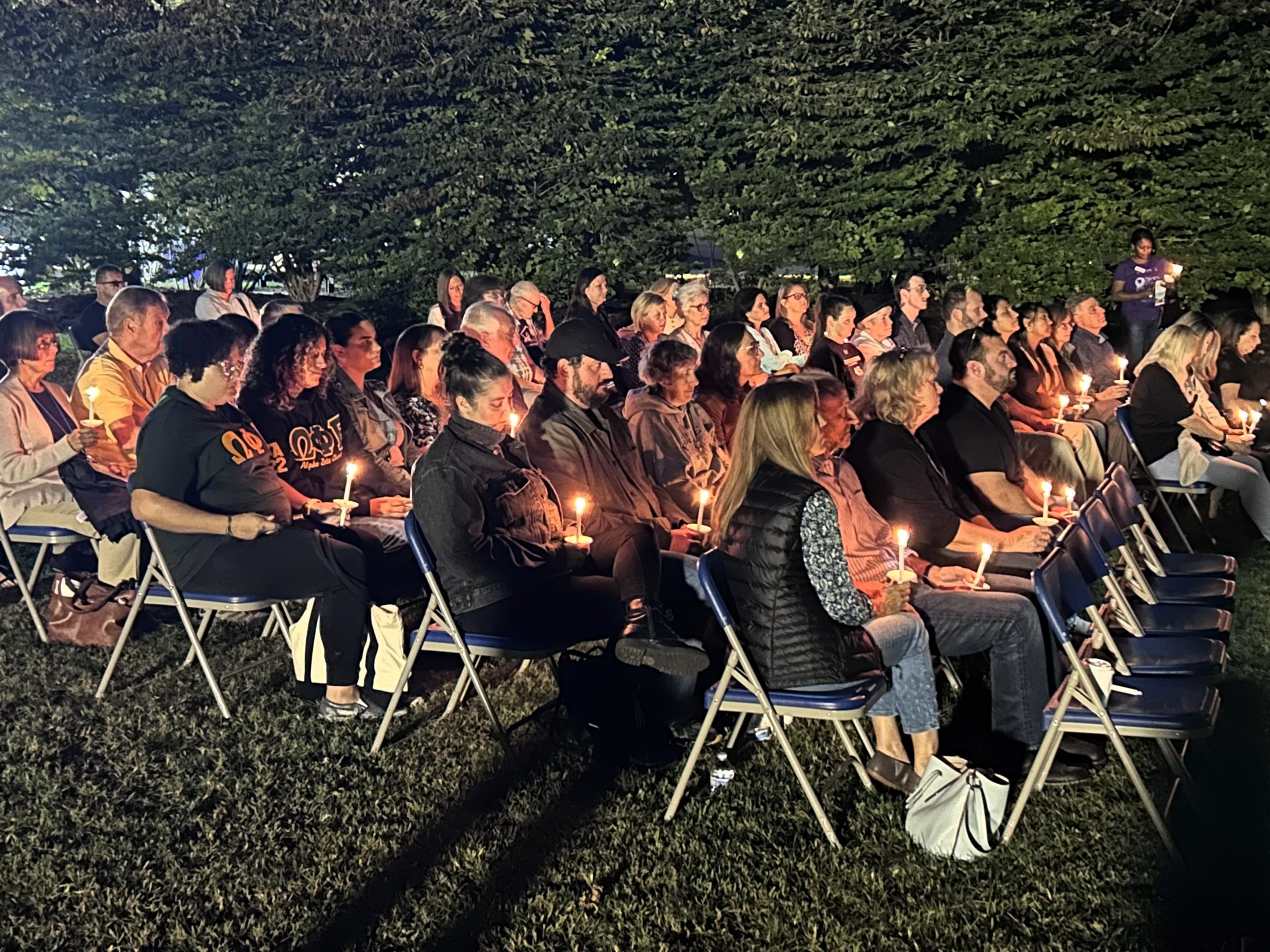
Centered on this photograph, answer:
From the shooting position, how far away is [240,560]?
4.31 m

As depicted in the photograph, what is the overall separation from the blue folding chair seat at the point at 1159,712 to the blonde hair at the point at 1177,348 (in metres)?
3.85

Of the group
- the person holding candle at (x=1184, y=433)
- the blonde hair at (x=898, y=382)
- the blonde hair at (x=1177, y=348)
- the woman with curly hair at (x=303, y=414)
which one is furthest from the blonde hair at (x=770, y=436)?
the blonde hair at (x=1177, y=348)

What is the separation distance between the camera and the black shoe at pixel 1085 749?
3852 millimetres

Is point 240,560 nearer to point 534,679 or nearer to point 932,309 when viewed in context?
point 534,679

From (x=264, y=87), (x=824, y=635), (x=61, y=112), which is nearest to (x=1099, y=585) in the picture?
(x=824, y=635)

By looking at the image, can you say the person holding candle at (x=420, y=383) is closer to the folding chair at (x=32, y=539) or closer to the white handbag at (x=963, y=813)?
the folding chair at (x=32, y=539)

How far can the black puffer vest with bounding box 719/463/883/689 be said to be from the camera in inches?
130

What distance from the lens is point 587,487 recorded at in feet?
15.0

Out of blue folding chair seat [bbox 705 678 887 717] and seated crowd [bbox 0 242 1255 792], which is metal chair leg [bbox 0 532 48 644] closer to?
seated crowd [bbox 0 242 1255 792]

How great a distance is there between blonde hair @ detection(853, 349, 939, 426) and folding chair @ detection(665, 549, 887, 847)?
1171 millimetres

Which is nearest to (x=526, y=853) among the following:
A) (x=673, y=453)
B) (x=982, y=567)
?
(x=982, y=567)

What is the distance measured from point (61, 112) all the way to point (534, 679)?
45.6ft

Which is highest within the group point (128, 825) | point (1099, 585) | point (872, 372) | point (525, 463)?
point (872, 372)

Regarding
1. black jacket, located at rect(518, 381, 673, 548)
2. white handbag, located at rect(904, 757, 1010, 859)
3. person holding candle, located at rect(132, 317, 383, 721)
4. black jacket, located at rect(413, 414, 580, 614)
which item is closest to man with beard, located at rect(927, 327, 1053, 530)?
black jacket, located at rect(518, 381, 673, 548)
